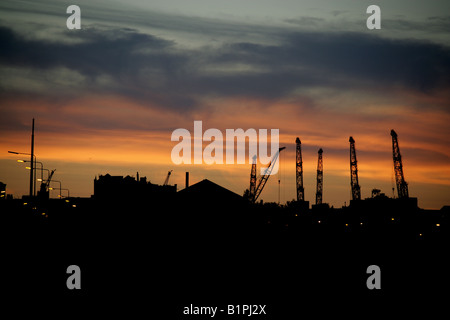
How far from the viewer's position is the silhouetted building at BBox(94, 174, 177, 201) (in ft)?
506

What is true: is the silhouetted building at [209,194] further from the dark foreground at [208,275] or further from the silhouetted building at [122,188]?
the silhouetted building at [122,188]

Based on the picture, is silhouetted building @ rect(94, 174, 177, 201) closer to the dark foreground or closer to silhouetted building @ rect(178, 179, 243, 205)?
silhouetted building @ rect(178, 179, 243, 205)

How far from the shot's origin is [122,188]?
522ft

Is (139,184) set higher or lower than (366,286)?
higher

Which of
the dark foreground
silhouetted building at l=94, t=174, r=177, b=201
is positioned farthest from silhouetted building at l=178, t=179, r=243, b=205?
silhouetted building at l=94, t=174, r=177, b=201

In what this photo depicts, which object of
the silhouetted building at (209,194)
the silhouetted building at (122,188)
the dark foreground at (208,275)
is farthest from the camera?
the silhouetted building at (122,188)

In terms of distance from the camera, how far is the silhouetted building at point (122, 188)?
506 feet

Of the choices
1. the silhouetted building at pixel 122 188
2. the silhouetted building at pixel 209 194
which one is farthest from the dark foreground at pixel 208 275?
the silhouetted building at pixel 122 188

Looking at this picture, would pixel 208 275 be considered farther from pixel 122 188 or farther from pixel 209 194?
pixel 122 188
